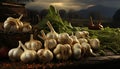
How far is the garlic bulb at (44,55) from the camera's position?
3.79 m

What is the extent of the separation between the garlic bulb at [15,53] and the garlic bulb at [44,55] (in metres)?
0.24

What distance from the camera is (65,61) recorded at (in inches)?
154

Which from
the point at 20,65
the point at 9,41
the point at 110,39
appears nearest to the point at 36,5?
the point at 110,39

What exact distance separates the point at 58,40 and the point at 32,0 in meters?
3.90

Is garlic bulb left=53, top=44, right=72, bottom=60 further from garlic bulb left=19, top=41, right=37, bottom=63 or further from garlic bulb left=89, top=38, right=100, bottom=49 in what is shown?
garlic bulb left=89, top=38, right=100, bottom=49

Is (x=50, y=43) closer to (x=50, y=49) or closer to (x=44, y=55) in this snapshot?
(x=50, y=49)

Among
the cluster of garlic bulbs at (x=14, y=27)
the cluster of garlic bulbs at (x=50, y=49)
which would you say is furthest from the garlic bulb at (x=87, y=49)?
the cluster of garlic bulbs at (x=14, y=27)

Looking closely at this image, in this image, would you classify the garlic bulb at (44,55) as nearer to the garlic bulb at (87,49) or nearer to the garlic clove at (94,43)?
the garlic bulb at (87,49)

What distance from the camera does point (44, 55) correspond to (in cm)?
378

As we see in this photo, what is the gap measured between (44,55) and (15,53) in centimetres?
37

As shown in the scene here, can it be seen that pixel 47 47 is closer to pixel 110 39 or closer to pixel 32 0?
pixel 110 39

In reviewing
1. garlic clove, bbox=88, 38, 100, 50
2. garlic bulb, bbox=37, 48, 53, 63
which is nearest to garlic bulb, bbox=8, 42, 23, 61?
garlic bulb, bbox=37, 48, 53, 63

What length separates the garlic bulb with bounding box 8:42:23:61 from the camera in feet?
12.6

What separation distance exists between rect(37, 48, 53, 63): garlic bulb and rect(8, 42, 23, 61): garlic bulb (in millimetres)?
239
